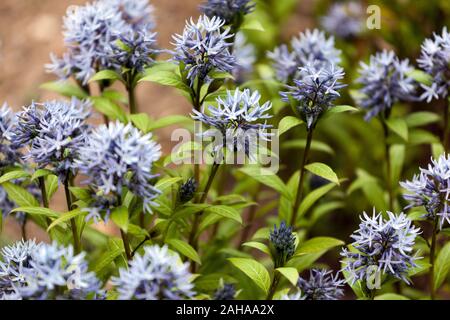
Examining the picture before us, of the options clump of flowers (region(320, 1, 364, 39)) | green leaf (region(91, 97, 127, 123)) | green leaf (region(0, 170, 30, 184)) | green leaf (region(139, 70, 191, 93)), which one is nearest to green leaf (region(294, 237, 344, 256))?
green leaf (region(139, 70, 191, 93))

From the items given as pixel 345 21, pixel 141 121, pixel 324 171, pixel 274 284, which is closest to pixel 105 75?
pixel 141 121

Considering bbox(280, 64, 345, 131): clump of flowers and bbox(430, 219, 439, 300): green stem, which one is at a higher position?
bbox(280, 64, 345, 131): clump of flowers

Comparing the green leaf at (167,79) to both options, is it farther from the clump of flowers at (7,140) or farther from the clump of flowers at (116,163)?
the clump of flowers at (7,140)

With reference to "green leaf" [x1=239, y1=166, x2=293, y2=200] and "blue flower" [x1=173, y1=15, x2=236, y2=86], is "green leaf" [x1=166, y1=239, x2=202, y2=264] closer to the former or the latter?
"green leaf" [x1=239, y1=166, x2=293, y2=200]

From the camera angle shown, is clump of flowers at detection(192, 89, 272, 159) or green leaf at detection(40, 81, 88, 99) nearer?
clump of flowers at detection(192, 89, 272, 159)

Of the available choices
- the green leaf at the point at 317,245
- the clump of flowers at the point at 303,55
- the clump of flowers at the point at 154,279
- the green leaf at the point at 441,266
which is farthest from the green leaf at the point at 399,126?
the clump of flowers at the point at 154,279

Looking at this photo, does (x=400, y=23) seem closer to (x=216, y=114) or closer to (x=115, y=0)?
(x=115, y=0)
